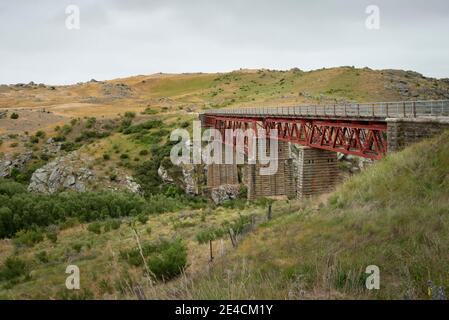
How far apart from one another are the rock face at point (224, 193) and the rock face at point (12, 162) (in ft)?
88.7

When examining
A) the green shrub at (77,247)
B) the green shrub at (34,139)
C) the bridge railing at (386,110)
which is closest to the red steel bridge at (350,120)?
the bridge railing at (386,110)

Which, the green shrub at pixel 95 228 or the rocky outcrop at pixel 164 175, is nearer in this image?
the green shrub at pixel 95 228

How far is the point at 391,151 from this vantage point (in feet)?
55.5

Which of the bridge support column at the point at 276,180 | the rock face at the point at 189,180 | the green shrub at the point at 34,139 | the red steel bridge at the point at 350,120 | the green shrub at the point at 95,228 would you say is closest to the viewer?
the red steel bridge at the point at 350,120

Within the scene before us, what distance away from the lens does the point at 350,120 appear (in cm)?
2027

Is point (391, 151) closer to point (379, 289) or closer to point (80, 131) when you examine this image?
point (379, 289)

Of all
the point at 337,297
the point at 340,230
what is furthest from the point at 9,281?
the point at 337,297

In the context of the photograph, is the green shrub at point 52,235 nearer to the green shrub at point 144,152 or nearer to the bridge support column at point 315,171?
the bridge support column at point 315,171

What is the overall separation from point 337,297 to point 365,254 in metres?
2.98

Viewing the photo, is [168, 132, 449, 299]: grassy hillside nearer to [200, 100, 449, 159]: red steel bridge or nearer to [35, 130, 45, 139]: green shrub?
[200, 100, 449, 159]: red steel bridge

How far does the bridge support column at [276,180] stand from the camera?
36.8 m

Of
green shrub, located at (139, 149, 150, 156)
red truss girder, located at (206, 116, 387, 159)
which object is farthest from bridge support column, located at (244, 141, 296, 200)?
green shrub, located at (139, 149, 150, 156)

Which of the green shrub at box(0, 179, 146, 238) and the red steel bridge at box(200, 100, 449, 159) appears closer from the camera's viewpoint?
the red steel bridge at box(200, 100, 449, 159)

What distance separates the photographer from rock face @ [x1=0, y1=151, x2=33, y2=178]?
48125 millimetres
